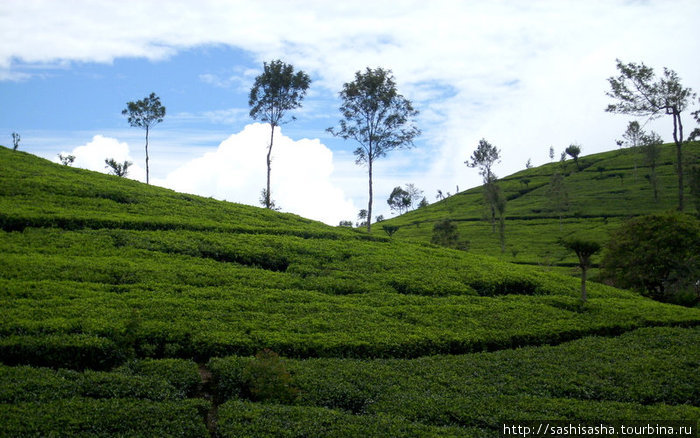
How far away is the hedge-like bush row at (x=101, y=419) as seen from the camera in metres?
9.23

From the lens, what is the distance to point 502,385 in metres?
12.7

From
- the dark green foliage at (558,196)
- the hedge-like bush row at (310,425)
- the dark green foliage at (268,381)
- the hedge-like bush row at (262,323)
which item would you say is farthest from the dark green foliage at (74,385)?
the dark green foliage at (558,196)

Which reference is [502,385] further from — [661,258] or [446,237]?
[446,237]

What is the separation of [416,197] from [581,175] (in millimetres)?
42005

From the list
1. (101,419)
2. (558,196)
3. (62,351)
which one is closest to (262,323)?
(62,351)

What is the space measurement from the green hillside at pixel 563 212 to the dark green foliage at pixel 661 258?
1786 centimetres

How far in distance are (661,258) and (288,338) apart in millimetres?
26505

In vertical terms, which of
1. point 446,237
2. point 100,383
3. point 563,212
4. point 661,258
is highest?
point 563,212

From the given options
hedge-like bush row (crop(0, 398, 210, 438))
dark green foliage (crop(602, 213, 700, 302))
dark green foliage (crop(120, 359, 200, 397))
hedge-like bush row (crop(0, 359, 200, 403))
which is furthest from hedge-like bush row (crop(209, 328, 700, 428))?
dark green foliage (crop(602, 213, 700, 302))

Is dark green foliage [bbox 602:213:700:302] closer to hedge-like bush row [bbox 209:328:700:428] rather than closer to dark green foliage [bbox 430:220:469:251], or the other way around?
hedge-like bush row [bbox 209:328:700:428]

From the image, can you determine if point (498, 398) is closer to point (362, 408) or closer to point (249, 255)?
point (362, 408)

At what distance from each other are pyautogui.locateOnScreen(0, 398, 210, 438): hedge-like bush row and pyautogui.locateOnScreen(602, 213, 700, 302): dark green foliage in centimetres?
2919

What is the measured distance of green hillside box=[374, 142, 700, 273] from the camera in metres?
65.8

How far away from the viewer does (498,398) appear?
11.8 m
